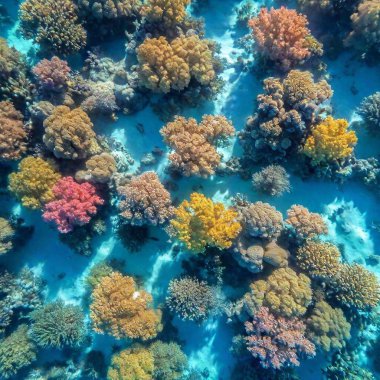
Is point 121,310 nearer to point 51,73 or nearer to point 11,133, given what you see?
point 11,133

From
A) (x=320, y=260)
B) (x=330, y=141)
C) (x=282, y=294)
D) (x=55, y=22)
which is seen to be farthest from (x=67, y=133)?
(x=320, y=260)

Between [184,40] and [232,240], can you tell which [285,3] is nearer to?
[184,40]

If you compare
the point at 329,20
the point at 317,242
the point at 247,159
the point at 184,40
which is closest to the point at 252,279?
the point at 317,242

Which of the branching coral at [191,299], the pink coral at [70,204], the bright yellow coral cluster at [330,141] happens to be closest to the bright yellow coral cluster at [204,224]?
the branching coral at [191,299]

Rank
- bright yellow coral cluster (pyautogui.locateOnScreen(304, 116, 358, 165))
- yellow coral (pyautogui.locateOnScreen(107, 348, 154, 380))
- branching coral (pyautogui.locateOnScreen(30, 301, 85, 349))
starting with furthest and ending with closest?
branching coral (pyautogui.locateOnScreen(30, 301, 85, 349))
yellow coral (pyautogui.locateOnScreen(107, 348, 154, 380))
bright yellow coral cluster (pyautogui.locateOnScreen(304, 116, 358, 165))

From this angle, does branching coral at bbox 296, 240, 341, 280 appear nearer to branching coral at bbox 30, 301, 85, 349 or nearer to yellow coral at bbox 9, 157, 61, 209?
branching coral at bbox 30, 301, 85, 349

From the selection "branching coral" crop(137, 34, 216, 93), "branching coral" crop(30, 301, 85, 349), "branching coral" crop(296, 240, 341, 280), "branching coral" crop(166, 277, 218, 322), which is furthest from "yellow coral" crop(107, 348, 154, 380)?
"branching coral" crop(137, 34, 216, 93)
